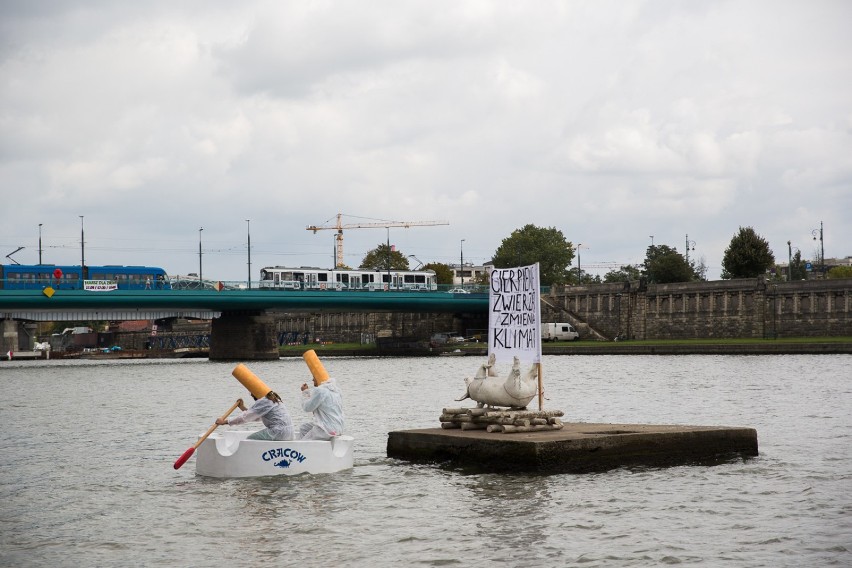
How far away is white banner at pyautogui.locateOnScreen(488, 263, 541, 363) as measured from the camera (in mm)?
23828

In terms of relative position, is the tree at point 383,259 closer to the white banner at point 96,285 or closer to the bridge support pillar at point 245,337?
the bridge support pillar at point 245,337

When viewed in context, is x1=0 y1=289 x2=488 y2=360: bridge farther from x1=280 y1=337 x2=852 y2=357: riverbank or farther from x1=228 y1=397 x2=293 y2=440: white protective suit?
x1=228 y1=397 x2=293 y2=440: white protective suit

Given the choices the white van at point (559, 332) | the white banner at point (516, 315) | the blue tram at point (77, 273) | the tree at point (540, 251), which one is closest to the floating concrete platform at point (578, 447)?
the white banner at point (516, 315)

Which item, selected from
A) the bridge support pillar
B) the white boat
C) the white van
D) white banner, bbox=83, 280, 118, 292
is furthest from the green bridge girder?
the white boat

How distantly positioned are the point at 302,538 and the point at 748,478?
9.57 meters

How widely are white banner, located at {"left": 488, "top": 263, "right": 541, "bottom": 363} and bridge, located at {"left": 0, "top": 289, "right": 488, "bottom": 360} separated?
216 feet

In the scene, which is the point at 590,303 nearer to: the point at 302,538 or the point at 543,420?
A: the point at 543,420

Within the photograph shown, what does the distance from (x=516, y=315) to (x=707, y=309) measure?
8123cm

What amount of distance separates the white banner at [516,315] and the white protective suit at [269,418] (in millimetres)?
5098

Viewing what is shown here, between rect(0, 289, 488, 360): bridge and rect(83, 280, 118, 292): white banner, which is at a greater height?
rect(83, 280, 118, 292): white banner

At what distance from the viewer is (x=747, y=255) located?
113938 millimetres

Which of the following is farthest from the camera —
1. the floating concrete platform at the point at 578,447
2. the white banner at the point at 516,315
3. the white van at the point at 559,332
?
the white van at the point at 559,332

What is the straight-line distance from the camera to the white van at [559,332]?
113 m

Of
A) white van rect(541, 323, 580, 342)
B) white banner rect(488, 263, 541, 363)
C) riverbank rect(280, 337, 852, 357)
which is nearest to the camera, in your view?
white banner rect(488, 263, 541, 363)
